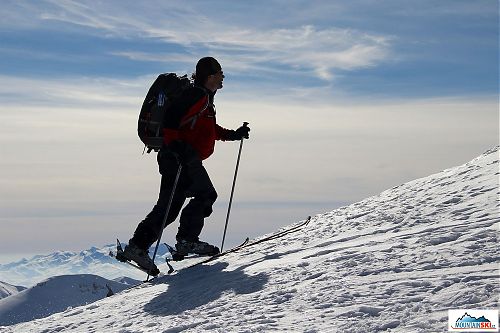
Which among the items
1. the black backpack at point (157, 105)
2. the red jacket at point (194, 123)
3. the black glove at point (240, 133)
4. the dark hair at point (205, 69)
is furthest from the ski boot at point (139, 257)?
the dark hair at point (205, 69)

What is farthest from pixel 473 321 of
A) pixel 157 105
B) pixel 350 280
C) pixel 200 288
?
pixel 157 105

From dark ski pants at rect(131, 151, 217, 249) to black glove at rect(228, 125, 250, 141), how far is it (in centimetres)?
95

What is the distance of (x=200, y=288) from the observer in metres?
7.20

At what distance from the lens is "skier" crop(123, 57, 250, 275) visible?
8500mm

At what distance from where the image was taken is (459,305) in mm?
4531

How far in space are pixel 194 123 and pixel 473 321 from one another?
17.0 feet

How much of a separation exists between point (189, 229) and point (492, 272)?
4.83 metres

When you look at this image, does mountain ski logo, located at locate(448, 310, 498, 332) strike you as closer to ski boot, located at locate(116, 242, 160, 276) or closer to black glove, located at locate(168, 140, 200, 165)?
black glove, located at locate(168, 140, 200, 165)

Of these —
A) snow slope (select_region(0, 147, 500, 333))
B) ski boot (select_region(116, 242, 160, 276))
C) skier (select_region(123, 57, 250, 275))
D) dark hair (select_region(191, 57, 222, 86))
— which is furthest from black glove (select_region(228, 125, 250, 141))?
ski boot (select_region(116, 242, 160, 276))

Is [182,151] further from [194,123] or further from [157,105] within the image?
[157,105]

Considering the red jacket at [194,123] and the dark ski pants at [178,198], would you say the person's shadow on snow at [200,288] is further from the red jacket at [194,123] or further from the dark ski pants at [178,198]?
the red jacket at [194,123]

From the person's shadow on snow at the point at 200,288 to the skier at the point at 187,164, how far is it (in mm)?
781

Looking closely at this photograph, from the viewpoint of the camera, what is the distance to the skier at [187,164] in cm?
850

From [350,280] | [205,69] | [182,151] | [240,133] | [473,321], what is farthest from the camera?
[240,133]
